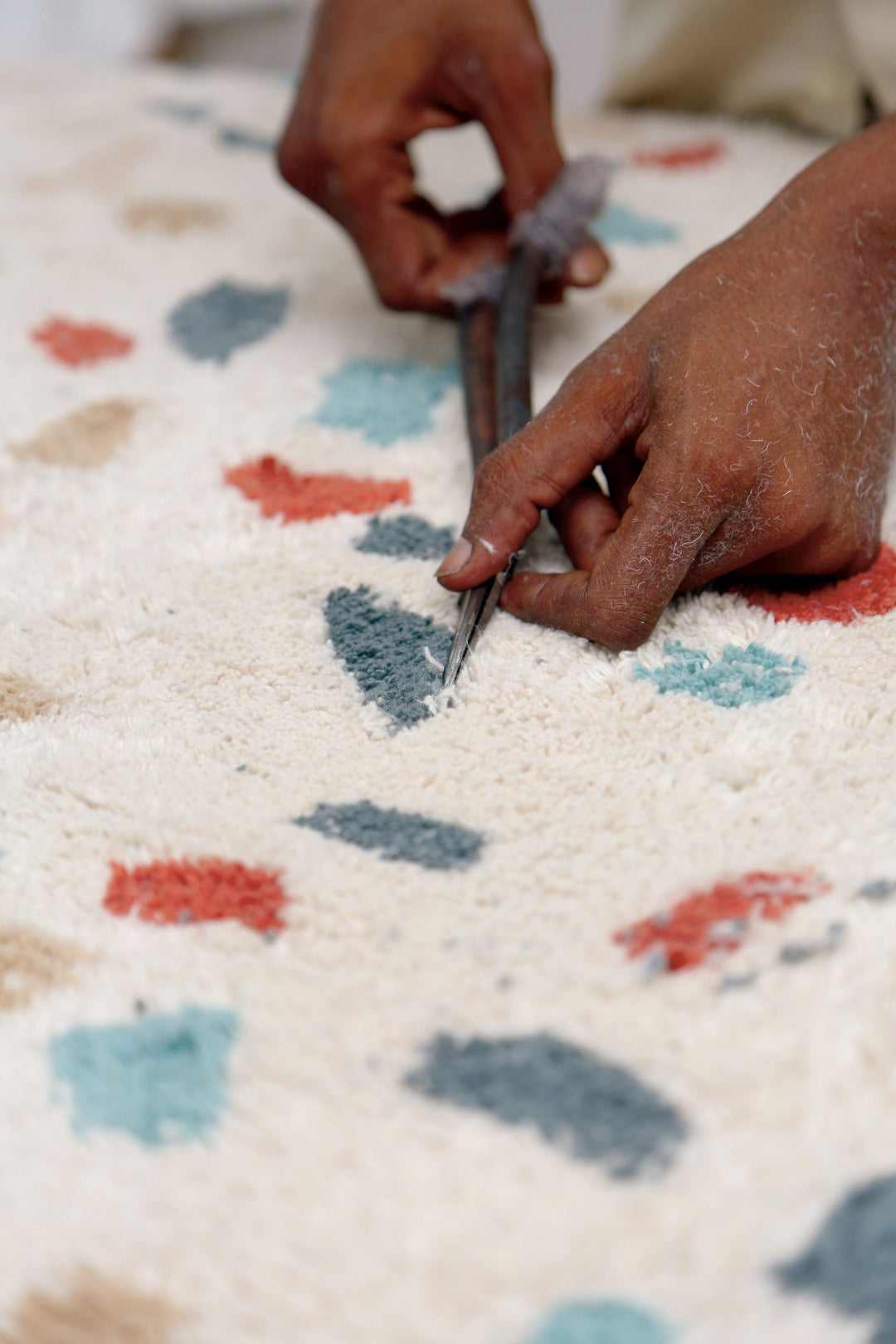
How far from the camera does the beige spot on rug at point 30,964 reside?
0.45m

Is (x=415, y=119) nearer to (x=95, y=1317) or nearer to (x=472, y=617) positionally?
(x=472, y=617)

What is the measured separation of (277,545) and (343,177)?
0.32 meters

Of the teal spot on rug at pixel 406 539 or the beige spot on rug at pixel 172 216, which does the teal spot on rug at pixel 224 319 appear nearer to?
the beige spot on rug at pixel 172 216

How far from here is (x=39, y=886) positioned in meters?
0.50

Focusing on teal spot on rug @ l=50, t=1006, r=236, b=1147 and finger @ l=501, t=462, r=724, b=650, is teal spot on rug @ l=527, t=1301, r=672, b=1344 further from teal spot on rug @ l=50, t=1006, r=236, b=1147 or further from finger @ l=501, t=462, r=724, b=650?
finger @ l=501, t=462, r=724, b=650

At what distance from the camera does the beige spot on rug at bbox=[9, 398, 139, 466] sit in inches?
32.2

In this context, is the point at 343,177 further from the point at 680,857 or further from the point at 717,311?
the point at 680,857

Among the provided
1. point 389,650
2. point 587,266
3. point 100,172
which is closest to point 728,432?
point 389,650

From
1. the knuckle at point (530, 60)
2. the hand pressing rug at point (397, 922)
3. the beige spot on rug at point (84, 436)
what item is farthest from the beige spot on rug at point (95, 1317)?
the knuckle at point (530, 60)

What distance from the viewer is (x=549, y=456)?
2.04 ft

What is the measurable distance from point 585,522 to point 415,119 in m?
0.42

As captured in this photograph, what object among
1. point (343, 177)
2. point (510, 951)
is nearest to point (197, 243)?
point (343, 177)

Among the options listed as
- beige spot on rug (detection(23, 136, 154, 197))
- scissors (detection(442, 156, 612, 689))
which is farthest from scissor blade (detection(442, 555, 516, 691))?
beige spot on rug (detection(23, 136, 154, 197))

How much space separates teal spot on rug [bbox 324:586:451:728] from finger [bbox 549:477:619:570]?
9 cm
